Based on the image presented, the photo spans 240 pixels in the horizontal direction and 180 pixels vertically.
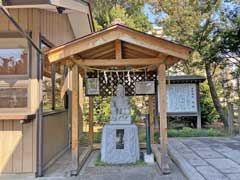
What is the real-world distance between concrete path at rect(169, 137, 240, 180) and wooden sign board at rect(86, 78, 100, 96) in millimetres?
2083

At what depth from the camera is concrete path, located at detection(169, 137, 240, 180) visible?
3.91 metres

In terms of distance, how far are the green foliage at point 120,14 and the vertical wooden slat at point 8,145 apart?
934 centimetres

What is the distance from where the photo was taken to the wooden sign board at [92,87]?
5.77 m

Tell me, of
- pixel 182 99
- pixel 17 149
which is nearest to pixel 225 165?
pixel 17 149

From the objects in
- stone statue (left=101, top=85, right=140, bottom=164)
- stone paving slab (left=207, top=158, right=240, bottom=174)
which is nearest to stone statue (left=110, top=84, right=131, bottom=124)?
stone statue (left=101, top=85, right=140, bottom=164)

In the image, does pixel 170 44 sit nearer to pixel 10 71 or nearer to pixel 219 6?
pixel 10 71

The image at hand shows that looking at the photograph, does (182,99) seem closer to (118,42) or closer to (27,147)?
(118,42)

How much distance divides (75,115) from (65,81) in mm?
2453

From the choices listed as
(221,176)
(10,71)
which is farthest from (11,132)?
(221,176)

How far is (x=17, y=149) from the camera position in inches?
165

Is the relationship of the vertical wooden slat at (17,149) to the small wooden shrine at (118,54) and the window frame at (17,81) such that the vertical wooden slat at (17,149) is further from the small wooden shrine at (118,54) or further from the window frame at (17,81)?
the small wooden shrine at (118,54)

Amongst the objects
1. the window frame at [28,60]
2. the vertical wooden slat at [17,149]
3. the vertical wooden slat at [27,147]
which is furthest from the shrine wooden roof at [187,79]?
the vertical wooden slat at [17,149]

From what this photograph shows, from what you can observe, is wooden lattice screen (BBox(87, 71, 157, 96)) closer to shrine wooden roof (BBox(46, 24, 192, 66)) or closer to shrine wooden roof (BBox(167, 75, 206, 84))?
shrine wooden roof (BBox(46, 24, 192, 66))

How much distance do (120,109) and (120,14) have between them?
8.73 m
